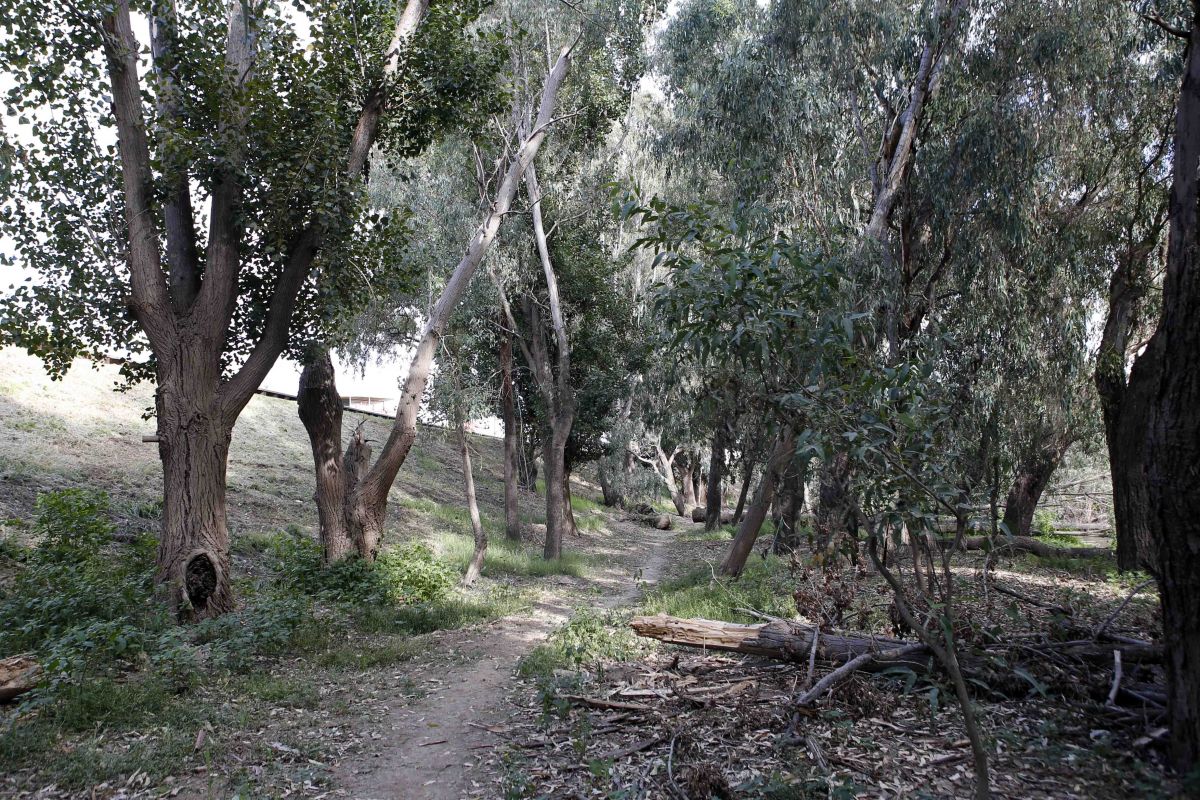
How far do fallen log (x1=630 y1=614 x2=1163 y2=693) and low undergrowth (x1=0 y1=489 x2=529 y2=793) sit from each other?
2.75 metres

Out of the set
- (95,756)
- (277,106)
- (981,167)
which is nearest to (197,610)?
(95,756)

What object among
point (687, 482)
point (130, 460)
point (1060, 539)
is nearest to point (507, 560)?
point (130, 460)

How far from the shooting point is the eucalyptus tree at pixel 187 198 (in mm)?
7738

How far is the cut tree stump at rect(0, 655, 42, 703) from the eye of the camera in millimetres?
5027

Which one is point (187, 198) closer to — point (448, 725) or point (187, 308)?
point (187, 308)

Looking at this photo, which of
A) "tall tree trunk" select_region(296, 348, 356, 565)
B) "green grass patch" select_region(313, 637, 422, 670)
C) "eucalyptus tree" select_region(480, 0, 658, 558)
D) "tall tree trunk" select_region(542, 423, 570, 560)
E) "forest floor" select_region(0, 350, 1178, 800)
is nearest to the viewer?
"forest floor" select_region(0, 350, 1178, 800)

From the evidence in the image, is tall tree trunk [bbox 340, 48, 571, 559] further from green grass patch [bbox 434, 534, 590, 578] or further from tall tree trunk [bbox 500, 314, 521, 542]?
tall tree trunk [bbox 500, 314, 521, 542]

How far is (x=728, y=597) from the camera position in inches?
344

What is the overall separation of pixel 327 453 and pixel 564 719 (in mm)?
6221

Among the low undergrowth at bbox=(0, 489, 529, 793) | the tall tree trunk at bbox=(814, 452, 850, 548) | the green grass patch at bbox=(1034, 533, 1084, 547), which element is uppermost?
the tall tree trunk at bbox=(814, 452, 850, 548)

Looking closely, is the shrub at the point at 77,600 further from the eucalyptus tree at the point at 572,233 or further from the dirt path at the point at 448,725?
the eucalyptus tree at the point at 572,233

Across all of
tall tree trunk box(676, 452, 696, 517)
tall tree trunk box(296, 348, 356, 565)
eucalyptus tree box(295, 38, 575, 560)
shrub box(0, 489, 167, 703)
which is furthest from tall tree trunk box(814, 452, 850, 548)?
tall tree trunk box(676, 452, 696, 517)

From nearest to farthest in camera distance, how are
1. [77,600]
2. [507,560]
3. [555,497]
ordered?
1. [77,600]
2. [507,560]
3. [555,497]

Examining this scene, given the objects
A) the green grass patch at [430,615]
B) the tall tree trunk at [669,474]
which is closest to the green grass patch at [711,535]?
the tall tree trunk at [669,474]
